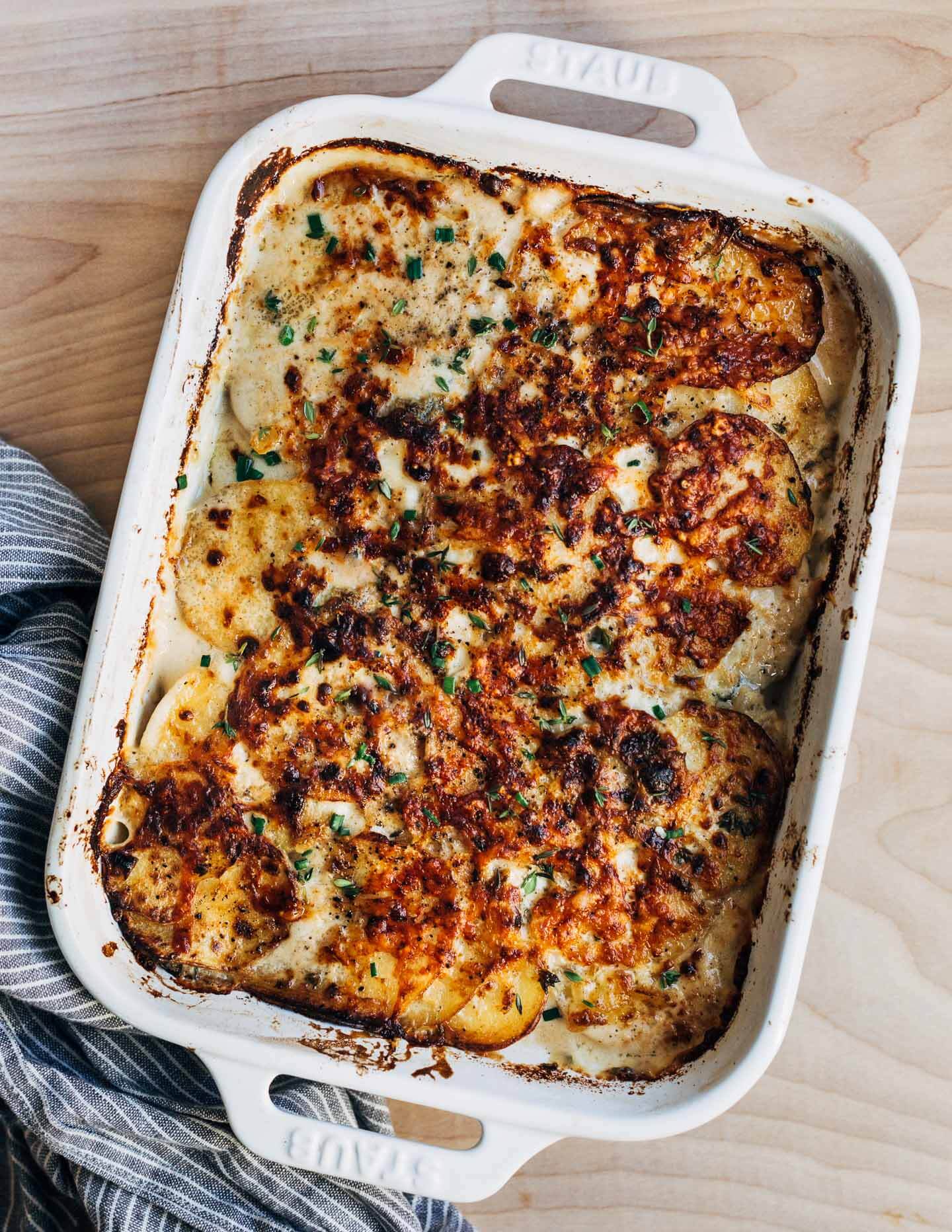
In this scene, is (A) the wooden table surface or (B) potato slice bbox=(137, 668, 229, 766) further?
(A) the wooden table surface

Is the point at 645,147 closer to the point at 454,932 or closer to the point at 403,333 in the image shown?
the point at 403,333

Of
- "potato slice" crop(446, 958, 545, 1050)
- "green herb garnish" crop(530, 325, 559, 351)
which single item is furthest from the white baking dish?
"green herb garnish" crop(530, 325, 559, 351)

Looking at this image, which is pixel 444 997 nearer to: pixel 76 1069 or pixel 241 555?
pixel 76 1069

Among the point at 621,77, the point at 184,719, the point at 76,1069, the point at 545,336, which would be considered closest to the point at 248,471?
the point at 184,719

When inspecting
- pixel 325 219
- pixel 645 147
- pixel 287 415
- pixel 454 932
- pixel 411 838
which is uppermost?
pixel 645 147

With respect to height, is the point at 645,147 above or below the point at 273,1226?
above

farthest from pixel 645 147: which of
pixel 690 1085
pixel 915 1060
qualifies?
pixel 915 1060

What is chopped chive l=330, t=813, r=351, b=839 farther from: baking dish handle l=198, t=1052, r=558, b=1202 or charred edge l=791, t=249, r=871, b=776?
charred edge l=791, t=249, r=871, b=776
